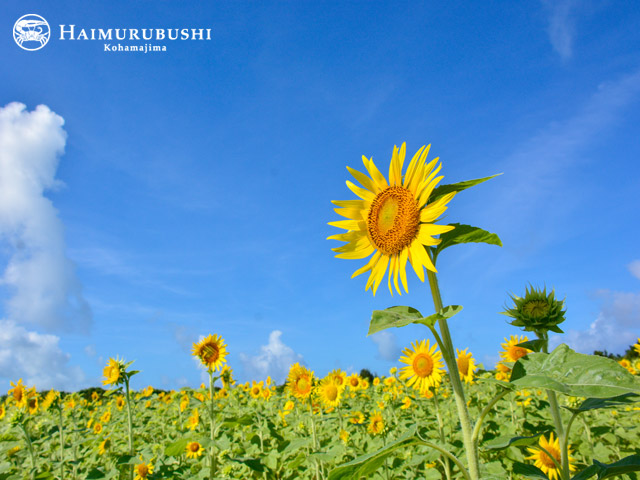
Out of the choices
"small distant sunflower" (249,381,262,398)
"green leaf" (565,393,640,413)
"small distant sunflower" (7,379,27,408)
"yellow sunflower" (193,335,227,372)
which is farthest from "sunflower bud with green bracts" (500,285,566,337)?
"small distant sunflower" (249,381,262,398)

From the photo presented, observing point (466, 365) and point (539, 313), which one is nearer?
point (539, 313)

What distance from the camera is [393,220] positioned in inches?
81.3

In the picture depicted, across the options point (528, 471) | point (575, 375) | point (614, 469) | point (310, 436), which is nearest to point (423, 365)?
point (310, 436)

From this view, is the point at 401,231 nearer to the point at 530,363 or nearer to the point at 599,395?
the point at 530,363

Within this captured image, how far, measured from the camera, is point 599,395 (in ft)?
3.70

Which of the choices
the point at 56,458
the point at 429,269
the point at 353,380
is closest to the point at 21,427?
the point at 56,458

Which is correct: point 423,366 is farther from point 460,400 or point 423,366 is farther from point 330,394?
point 460,400

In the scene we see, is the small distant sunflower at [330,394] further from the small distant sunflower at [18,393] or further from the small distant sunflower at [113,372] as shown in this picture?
the small distant sunflower at [18,393]

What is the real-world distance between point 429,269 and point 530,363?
0.50 meters

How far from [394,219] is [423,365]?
395 cm

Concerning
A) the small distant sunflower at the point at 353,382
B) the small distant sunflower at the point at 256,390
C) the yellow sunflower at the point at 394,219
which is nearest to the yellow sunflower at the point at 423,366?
the small distant sunflower at the point at 353,382

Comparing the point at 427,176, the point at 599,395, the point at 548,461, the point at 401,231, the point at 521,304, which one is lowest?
the point at 548,461

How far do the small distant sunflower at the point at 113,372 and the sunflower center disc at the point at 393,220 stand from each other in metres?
4.17

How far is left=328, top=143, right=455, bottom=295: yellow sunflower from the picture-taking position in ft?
6.17
